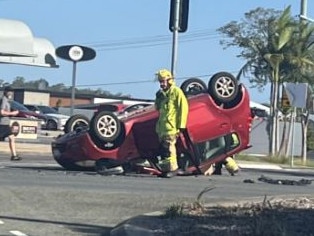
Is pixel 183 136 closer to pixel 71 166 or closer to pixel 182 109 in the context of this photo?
pixel 182 109

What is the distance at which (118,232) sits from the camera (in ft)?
32.9

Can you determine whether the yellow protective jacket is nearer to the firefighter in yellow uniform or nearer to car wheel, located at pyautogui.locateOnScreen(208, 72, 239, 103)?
the firefighter in yellow uniform

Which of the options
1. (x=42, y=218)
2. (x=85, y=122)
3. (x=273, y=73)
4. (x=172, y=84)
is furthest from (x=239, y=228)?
(x=273, y=73)

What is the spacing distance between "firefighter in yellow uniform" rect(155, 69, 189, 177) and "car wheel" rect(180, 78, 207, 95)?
1.43 m

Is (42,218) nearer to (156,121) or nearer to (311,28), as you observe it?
(156,121)

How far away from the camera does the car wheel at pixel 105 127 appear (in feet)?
55.4

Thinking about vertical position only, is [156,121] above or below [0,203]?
above

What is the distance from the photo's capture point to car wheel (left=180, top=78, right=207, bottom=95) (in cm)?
1817

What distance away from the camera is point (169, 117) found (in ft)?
53.8

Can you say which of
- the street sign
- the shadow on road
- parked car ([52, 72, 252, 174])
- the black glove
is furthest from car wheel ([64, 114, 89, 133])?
the shadow on road

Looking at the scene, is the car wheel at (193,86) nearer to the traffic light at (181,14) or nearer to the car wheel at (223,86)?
the car wheel at (223,86)

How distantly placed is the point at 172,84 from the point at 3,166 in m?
3.95

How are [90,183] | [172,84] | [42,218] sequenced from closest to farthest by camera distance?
[42,218], [90,183], [172,84]

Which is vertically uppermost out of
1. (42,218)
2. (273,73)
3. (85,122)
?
(273,73)
